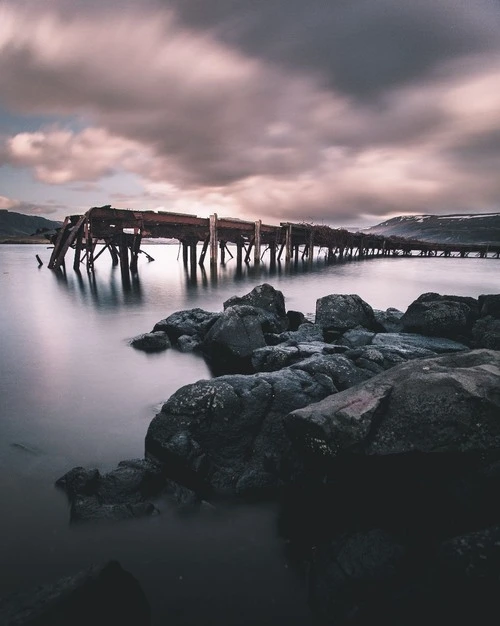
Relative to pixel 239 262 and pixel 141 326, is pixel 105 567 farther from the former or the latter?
pixel 239 262

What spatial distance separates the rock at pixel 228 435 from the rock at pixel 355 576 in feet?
2.86

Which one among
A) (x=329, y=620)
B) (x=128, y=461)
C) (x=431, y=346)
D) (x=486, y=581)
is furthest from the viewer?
(x=431, y=346)

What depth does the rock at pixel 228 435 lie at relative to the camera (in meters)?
3.37

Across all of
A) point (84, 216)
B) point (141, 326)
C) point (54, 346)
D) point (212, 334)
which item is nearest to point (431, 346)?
point (212, 334)

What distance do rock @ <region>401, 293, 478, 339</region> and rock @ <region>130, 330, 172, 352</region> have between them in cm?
571

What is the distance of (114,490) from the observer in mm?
3061

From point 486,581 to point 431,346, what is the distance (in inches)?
202

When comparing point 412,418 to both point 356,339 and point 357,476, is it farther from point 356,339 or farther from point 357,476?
point 356,339

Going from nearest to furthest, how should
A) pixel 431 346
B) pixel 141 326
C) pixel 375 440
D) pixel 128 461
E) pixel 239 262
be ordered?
pixel 375 440, pixel 128 461, pixel 431 346, pixel 141 326, pixel 239 262

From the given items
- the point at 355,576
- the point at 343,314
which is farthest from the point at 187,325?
the point at 355,576

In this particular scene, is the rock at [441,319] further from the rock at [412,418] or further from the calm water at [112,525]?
the calm water at [112,525]

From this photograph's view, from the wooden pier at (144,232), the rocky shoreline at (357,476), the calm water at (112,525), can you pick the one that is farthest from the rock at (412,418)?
the wooden pier at (144,232)

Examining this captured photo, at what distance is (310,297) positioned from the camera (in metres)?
16.3

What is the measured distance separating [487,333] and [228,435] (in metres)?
6.14
